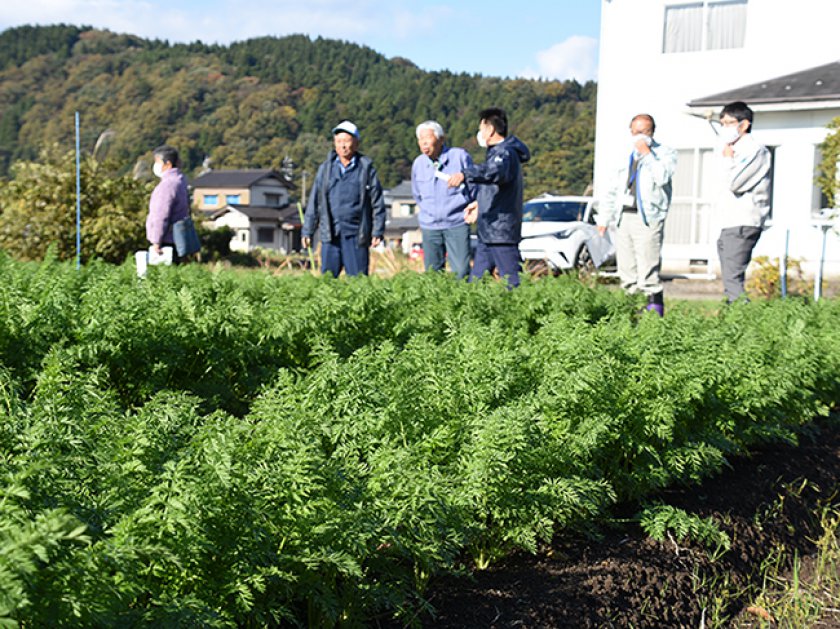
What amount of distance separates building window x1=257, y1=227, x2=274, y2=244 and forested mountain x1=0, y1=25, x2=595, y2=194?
17.0m

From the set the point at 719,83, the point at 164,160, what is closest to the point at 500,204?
the point at 164,160

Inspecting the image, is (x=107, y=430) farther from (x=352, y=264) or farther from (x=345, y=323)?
(x=352, y=264)

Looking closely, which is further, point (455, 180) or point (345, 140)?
point (345, 140)

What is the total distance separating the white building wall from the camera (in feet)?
56.6

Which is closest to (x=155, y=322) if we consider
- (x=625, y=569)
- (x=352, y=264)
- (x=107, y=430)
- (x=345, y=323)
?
(x=345, y=323)

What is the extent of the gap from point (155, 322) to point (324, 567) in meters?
2.23

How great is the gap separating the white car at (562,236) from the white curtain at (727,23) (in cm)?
412

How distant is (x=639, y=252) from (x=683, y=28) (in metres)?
11.7

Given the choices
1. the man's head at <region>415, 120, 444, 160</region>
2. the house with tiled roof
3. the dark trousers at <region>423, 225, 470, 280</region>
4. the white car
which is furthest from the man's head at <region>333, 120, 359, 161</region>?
the house with tiled roof

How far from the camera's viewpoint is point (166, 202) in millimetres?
8820

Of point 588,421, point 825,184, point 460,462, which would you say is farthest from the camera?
point 825,184

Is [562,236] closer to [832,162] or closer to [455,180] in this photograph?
[832,162]

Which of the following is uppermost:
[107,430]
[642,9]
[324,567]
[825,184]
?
[642,9]

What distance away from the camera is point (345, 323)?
17.2 ft
